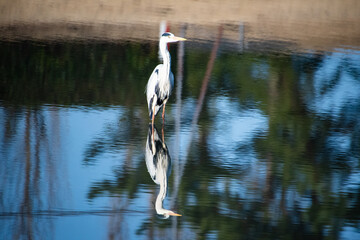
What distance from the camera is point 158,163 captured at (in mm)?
6930

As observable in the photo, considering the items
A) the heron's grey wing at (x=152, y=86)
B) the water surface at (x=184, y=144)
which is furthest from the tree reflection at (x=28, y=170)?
the heron's grey wing at (x=152, y=86)

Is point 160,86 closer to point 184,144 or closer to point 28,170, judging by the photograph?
point 184,144

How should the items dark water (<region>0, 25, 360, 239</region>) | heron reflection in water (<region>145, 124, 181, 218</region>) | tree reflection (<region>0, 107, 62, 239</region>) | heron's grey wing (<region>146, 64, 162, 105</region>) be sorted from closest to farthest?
tree reflection (<region>0, 107, 62, 239</region>), dark water (<region>0, 25, 360, 239</region>), heron reflection in water (<region>145, 124, 181, 218</region>), heron's grey wing (<region>146, 64, 162, 105</region>)

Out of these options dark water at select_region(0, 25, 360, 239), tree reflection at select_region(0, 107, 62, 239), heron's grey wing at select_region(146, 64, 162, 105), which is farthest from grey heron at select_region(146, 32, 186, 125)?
tree reflection at select_region(0, 107, 62, 239)

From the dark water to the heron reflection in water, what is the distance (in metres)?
0.06

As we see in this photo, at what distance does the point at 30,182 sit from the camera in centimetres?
620

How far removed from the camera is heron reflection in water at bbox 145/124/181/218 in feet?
18.9

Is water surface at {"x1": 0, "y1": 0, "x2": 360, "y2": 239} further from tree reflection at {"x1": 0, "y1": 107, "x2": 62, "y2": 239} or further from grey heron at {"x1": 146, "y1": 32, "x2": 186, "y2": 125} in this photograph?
grey heron at {"x1": 146, "y1": 32, "x2": 186, "y2": 125}

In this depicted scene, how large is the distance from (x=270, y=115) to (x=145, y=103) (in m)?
1.81

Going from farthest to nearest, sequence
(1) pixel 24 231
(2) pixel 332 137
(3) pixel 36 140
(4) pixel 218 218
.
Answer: (2) pixel 332 137 < (3) pixel 36 140 < (4) pixel 218 218 < (1) pixel 24 231

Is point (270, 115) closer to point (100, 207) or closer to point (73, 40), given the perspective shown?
point (100, 207)

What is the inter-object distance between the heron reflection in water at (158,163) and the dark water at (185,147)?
6 cm

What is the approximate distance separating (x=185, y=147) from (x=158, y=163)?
68 cm

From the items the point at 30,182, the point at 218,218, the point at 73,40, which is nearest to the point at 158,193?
the point at 218,218
